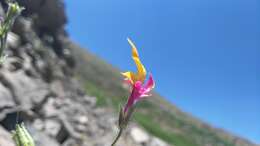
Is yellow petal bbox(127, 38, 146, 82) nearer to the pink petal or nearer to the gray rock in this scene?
the pink petal

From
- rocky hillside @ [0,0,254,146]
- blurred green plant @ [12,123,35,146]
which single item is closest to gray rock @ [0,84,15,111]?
rocky hillside @ [0,0,254,146]

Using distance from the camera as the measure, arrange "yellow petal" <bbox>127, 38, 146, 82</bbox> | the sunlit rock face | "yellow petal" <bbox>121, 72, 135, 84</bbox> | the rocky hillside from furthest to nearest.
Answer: the rocky hillside < the sunlit rock face < "yellow petal" <bbox>121, 72, 135, 84</bbox> < "yellow petal" <bbox>127, 38, 146, 82</bbox>

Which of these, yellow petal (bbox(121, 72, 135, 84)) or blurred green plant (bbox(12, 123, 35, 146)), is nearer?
yellow petal (bbox(121, 72, 135, 84))

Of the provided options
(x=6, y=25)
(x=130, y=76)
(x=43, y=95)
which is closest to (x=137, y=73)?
(x=130, y=76)

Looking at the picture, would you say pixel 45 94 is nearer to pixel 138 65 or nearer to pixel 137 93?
pixel 137 93

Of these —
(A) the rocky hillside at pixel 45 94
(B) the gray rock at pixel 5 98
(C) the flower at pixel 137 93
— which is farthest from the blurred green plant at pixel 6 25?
(B) the gray rock at pixel 5 98
